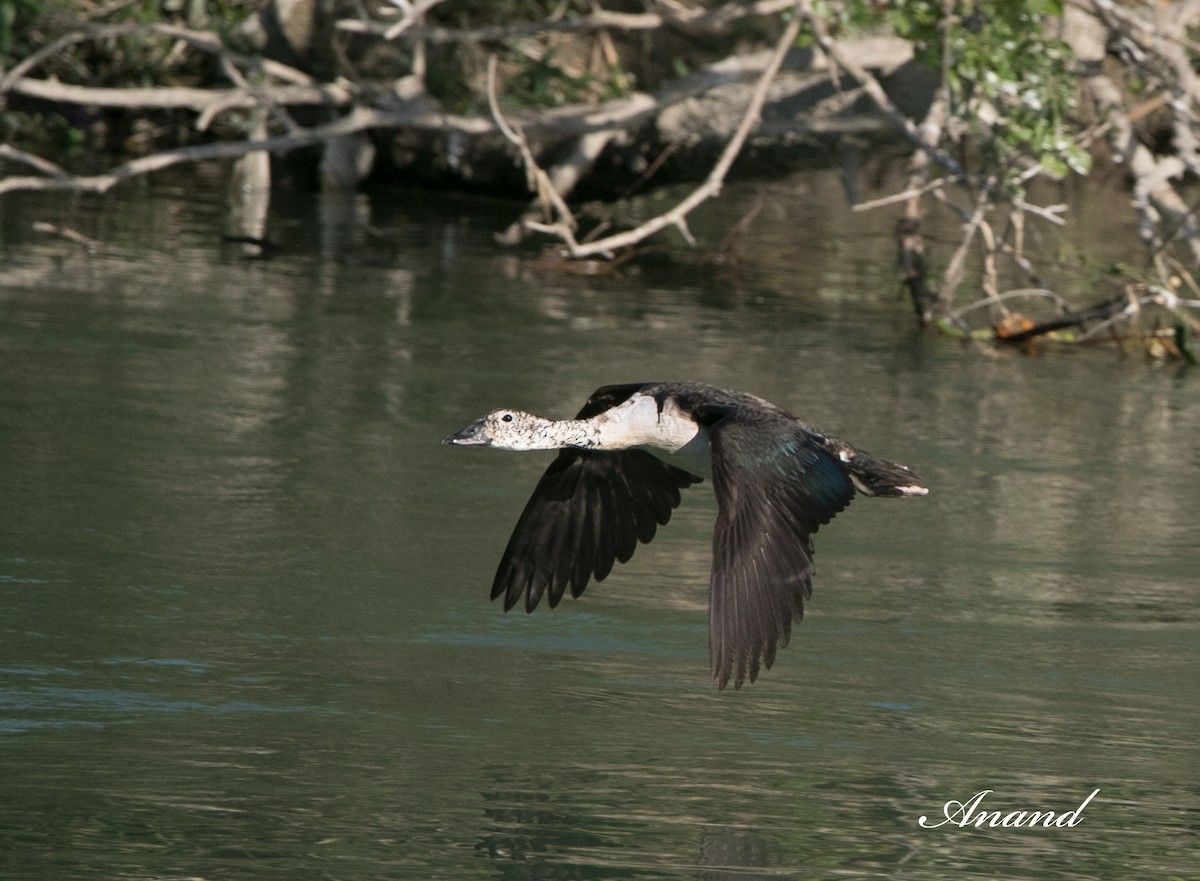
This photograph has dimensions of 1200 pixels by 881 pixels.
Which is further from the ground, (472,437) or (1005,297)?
(1005,297)

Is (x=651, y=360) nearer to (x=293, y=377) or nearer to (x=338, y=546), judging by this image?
(x=293, y=377)

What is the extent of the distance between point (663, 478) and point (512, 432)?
0.53 m

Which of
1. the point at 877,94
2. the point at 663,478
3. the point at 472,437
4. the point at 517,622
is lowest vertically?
the point at 517,622

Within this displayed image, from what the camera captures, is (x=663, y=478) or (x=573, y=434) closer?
(x=573, y=434)

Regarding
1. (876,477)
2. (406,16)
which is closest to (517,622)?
(876,477)

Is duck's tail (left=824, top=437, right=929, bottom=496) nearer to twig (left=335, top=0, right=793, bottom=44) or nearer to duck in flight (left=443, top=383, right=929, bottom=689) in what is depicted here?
duck in flight (left=443, top=383, right=929, bottom=689)

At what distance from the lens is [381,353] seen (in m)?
10.6

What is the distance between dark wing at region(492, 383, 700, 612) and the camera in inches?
252

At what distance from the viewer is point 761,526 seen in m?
5.41

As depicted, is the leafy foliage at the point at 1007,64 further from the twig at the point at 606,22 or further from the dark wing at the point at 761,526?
the dark wing at the point at 761,526

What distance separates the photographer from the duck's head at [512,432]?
21.4ft

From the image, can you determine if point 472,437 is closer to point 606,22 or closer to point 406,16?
point 406,16

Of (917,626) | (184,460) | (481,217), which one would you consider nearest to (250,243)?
(481,217)

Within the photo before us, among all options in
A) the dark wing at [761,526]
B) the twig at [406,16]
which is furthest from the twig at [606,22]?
the dark wing at [761,526]
